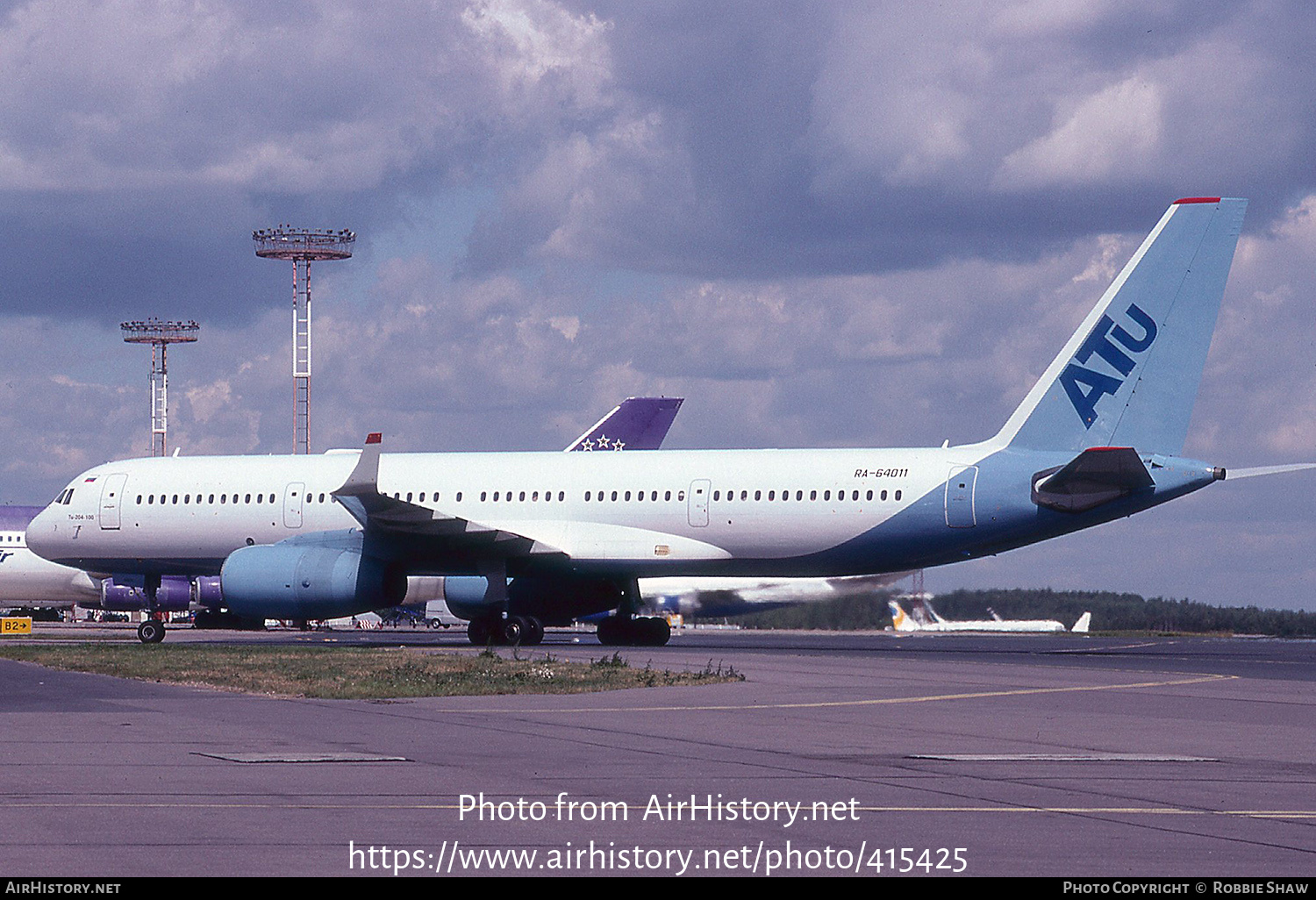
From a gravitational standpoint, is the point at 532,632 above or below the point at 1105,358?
below

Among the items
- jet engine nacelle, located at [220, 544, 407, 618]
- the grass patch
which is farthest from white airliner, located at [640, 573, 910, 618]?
the grass patch

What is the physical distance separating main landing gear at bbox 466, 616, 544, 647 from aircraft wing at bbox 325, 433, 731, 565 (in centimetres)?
152

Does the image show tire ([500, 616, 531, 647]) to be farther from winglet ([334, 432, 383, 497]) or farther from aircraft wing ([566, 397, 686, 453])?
aircraft wing ([566, 397, 686, 453])

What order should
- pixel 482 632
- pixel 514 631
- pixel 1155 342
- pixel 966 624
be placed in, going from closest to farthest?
1. pixel 1155 342
2. pixel 514 631
3. pixel 482 632
4. pixel 966 624

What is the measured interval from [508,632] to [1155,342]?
16.1 m

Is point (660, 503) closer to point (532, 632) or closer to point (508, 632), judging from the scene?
point (532, 632)

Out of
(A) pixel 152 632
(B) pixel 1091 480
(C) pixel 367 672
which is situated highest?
(B) pixel 1091 480

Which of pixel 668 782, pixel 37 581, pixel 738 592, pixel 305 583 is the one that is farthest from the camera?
pixel 37 581

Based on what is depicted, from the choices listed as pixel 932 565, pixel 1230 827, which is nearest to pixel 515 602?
pixel 932 565

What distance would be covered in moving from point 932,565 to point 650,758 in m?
23.8

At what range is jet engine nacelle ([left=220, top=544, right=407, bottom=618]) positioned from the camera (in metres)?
38.2

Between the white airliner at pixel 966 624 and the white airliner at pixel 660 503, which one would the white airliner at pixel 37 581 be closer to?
the white airliner at pixel 660 503

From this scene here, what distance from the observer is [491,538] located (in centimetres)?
3912

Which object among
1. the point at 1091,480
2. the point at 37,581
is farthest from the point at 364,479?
the point at 37,581
